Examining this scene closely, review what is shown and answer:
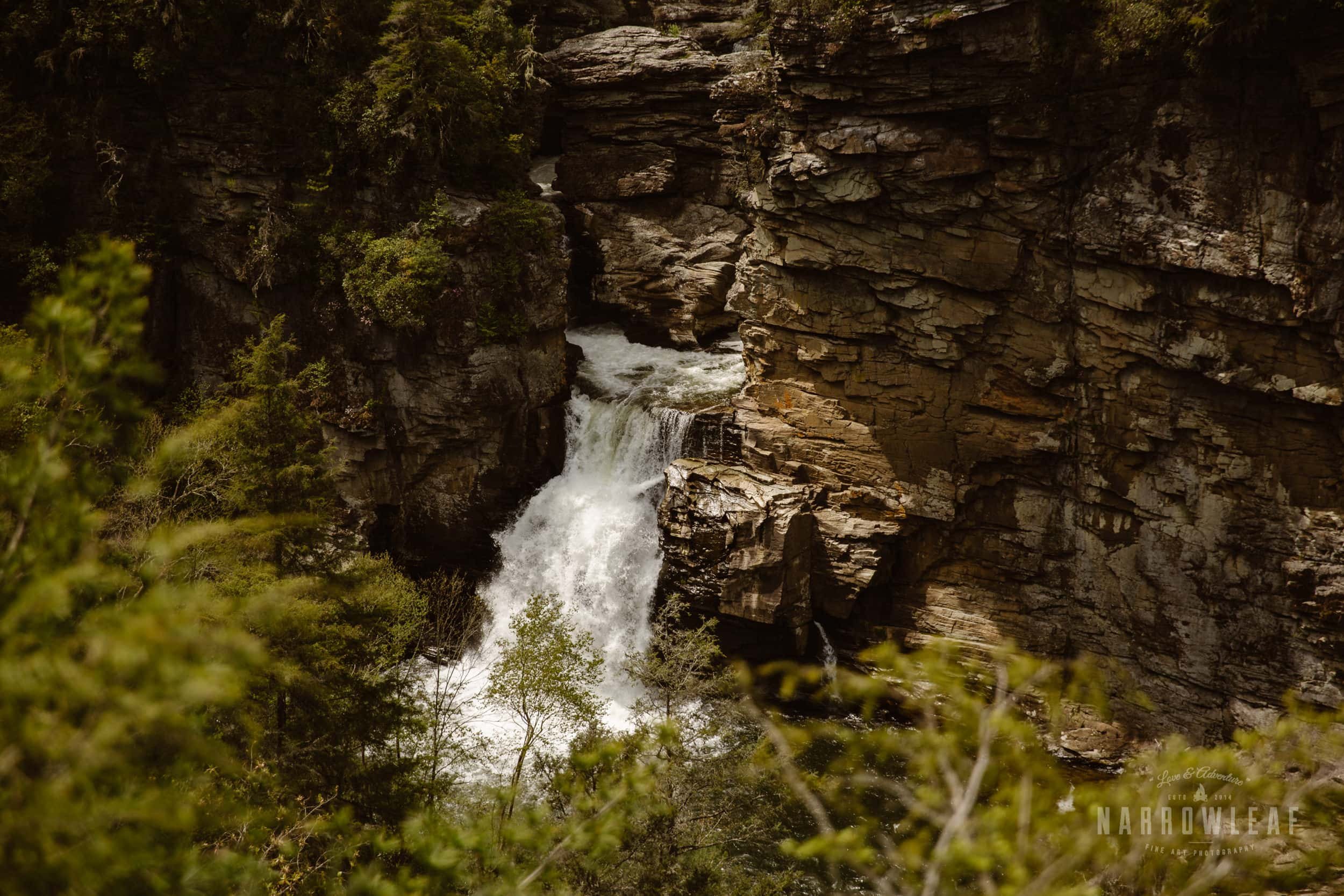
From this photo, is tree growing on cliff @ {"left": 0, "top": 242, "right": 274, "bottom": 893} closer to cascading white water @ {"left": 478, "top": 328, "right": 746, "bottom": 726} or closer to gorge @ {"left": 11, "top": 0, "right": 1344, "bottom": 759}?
gorge @ {"left": 11, "top": 0, "right": 1344, "bottom": 759}

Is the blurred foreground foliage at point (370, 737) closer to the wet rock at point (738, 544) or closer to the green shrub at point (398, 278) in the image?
the wet rock at point (738, 544)

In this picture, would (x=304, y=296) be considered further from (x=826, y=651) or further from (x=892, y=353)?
(x=826, y=651)

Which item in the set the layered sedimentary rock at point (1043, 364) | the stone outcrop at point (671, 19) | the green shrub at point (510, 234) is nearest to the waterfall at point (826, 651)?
the layered sedimentary rock at point (1043, 364)

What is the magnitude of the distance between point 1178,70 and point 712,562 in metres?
13.6

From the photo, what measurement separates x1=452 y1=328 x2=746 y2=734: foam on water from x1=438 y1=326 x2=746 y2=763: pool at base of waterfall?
2 centimetres

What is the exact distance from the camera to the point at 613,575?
72.0 feet

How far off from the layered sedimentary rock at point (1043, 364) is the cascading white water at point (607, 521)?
196 cm

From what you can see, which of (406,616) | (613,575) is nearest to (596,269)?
(613,575)

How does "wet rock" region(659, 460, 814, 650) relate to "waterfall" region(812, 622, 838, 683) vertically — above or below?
above

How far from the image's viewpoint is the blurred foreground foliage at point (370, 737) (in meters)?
3.52

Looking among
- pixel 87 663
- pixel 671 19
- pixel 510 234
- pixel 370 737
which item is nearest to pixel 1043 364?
pixel 510 234

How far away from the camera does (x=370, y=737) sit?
13.4 m

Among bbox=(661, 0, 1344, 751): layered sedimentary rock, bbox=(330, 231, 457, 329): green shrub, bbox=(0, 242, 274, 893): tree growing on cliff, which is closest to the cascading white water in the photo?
bbox=(661, 0, 1344, 751): layered sedimentary rock

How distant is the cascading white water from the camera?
2169 centimetres
